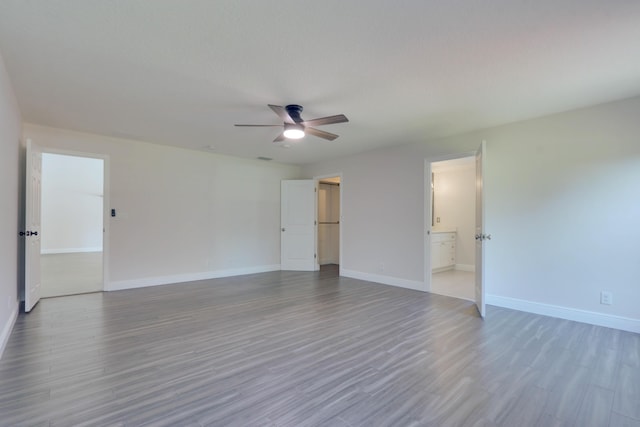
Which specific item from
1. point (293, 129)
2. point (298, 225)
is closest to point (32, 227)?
point (293, 129)

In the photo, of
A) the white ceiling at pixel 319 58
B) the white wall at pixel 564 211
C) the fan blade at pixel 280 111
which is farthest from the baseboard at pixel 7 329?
the white wall at pixel 564 211

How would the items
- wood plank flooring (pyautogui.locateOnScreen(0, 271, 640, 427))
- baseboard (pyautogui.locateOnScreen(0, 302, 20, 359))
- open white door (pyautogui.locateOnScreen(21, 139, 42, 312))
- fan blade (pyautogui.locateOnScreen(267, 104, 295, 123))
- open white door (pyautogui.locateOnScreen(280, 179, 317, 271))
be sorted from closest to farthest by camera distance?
1. wood plank flooring (pyautogui.locateOnScreen(0, 271, 640, 427))
2. baseboard (pyautogui.locateOnScreen(0, 302, 20, 359))
3. fan blade (pyautogui.locateOnScreen(267, 104, 295, 123))
4. open white door (pyautogui.locateOnScreen(21, 139, 42, 312))
5. open white door (pyautogui.locateOnScreen(280, 179, 317, 271))

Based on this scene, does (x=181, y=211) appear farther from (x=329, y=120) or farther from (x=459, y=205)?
(x=459, y=205)

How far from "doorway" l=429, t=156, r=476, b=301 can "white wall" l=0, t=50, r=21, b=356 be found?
6.21 meters

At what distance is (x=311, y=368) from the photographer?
2318 mm

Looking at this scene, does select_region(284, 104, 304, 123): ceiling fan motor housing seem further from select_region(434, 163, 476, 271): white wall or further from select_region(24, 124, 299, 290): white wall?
select_region(434, 163, 476, 271): white wall

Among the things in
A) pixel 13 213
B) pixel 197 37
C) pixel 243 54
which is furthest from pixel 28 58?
pixel 13 213

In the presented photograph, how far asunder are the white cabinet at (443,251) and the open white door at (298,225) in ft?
8.43

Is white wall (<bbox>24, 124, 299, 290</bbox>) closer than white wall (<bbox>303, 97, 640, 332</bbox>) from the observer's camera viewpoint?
No

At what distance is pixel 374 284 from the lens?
536 centimetres

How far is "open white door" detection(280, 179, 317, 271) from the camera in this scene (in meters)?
6.79

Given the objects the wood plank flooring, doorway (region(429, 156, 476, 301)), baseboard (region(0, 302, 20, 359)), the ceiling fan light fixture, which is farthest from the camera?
doorway (region(429, 156, 476, 301))

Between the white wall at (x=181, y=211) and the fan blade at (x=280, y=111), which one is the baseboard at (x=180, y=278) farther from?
the fan blade at (x=280, y=111)

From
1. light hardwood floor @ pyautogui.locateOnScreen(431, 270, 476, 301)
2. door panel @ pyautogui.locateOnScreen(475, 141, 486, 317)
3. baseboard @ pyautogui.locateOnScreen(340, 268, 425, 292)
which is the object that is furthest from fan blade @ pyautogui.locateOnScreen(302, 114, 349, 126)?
light hardwood floor @ pyautogui.locateOnScreen(431, 270, 476, 301)
